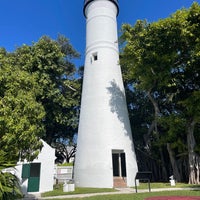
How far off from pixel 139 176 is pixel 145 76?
316 inches

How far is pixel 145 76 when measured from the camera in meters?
17.2

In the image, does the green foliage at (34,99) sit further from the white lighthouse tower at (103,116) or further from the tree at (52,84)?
the white lighthouse tower at (103,116)

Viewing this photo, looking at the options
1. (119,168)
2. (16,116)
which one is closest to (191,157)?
(119,168)

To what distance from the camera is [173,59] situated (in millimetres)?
→ 16016

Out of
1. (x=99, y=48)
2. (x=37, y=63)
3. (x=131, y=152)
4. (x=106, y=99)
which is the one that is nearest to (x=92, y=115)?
(x=106, y=99)

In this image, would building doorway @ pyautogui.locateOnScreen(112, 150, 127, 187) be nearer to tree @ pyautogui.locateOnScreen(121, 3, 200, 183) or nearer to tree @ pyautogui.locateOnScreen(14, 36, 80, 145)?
tree @ pyautogui.locateOnScreen(121, 3, 200, 183)

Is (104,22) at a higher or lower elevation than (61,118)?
higher

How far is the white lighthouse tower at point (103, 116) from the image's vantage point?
→ 16.2m

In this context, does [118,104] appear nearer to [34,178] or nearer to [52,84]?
[52,84]

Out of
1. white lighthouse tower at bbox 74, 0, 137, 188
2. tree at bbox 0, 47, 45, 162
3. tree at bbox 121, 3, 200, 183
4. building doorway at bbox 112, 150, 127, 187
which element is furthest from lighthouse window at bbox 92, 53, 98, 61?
tree at bbox 0, 47, 45, 162

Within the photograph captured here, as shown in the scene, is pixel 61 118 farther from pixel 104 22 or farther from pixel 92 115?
pixel 104 22

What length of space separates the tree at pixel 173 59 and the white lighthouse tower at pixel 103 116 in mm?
2148

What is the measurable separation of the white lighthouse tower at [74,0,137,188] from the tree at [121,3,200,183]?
215 centimetres

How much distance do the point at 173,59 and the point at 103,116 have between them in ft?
22.7
